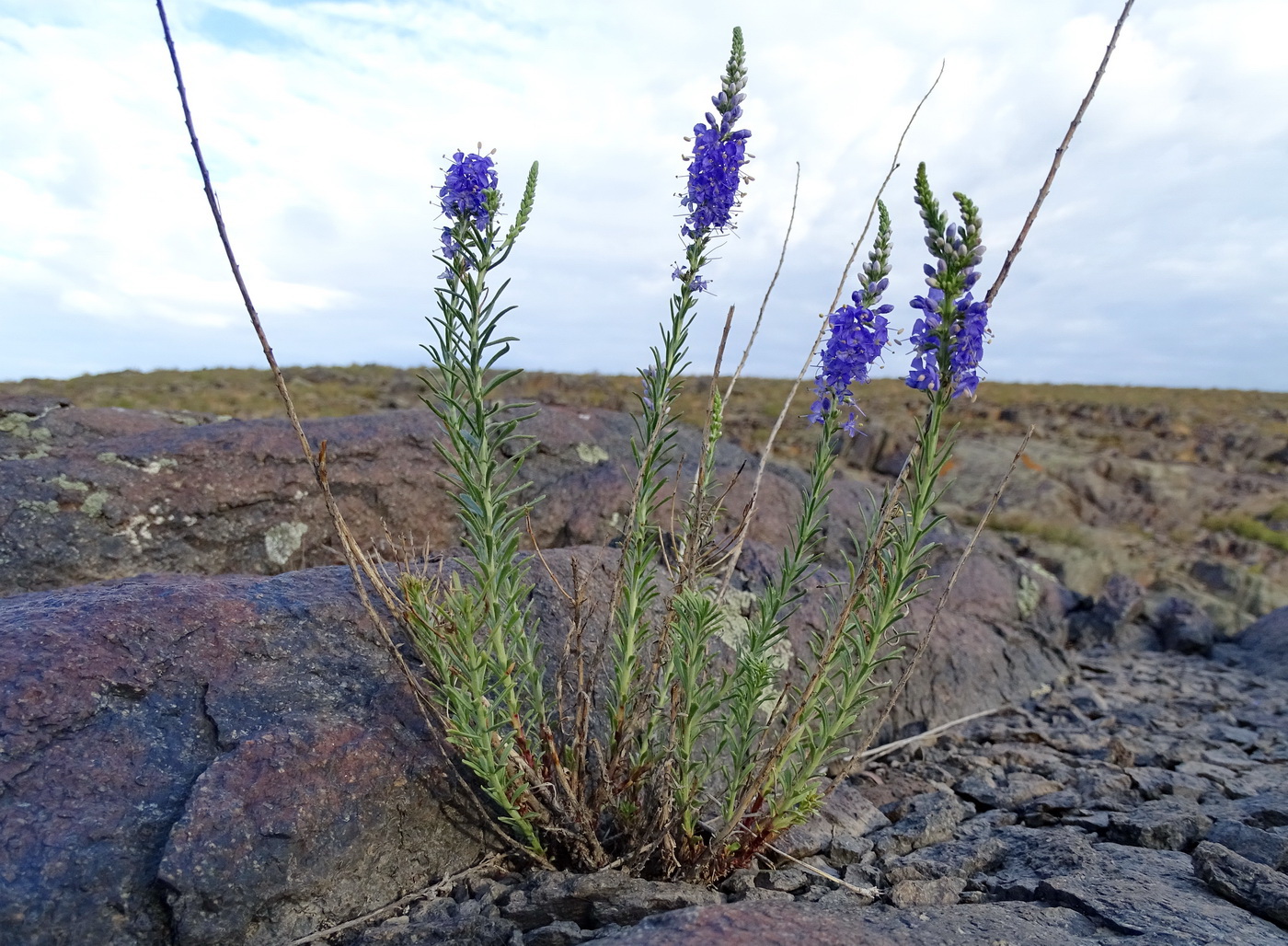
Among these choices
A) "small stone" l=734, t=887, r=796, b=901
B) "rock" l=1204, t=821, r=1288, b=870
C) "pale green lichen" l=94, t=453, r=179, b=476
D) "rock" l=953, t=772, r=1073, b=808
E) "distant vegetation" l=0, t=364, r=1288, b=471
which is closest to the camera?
"small stone" l=734, t=887, r=796, b=901

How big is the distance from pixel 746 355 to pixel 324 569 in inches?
87.6

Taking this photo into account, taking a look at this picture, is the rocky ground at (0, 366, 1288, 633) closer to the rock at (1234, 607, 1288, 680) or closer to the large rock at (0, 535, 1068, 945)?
the rock at (1234, 607, 1288, 680)

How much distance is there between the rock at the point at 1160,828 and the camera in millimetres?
3969

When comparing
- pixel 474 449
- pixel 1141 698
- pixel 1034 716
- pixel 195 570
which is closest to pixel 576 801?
pixel 474 449

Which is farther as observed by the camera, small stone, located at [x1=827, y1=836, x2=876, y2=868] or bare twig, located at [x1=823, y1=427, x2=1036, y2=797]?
small stone, located at [x1=827, y1=836, x2=876, y2=868]

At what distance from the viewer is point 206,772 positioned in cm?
313

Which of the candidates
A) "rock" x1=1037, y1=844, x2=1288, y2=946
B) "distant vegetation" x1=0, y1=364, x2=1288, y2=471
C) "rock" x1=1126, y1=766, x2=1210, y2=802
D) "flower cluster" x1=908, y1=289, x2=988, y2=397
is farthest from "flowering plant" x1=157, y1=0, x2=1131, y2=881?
"distant vegetation" x1=0, y1=364, x2=1288, y2=471

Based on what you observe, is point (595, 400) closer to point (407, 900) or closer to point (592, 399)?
point (592, 399)

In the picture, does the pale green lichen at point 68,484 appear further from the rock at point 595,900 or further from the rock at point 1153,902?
the rock at point 1153,902

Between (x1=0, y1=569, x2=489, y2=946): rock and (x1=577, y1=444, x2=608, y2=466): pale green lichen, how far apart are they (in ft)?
11.2

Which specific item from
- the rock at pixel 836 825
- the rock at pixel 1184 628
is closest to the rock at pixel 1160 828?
the rock at pixel 836 825

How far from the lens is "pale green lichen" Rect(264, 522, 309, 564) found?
221 inches

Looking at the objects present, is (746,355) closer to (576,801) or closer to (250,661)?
(576,801)

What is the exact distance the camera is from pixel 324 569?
4.25 m
